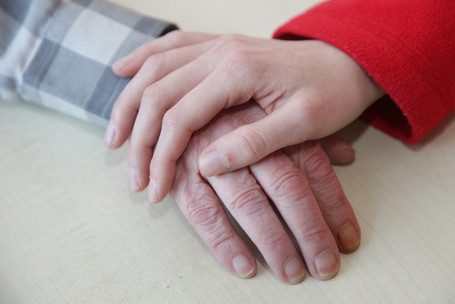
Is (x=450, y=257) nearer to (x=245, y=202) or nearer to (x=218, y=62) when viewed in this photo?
(x=245, y=202)

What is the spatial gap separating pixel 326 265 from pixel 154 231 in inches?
7.6

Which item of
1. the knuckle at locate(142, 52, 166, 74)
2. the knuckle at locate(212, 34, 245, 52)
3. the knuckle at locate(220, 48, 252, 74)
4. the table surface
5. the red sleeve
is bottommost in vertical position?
the table surface

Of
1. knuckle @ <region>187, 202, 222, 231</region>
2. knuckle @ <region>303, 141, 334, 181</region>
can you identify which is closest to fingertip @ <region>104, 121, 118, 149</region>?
knuckle @ <region>187, 202, 222, 231</region>

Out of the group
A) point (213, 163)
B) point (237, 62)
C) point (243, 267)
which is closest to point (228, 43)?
point (237, 62)

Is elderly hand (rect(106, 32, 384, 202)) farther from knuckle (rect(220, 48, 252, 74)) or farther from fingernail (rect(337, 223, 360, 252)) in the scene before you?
fingernail (rect(337, 223, 360, 252))

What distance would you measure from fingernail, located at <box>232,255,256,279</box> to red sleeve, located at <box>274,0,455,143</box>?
25cm

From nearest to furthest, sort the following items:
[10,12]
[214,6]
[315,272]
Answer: [315,272]
[10,12]
[214,6]

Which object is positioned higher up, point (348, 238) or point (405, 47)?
point (405, 47)

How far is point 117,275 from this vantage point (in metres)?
0.43

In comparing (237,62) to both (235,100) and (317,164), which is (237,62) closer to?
(235,100)

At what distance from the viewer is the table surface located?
42 cm

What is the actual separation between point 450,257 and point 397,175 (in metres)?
0.11

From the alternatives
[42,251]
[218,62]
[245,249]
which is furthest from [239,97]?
[42,251]

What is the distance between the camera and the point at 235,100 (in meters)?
0.46
